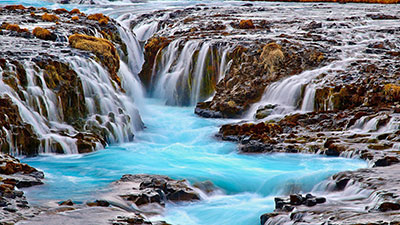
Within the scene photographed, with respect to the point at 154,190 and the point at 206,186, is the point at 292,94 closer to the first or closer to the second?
the point at 206,186

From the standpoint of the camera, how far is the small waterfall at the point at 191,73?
20.3m

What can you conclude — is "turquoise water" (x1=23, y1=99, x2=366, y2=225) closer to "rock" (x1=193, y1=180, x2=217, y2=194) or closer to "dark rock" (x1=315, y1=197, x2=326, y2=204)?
"rock" (x1=193, y1=180, x2=217, y2=194)

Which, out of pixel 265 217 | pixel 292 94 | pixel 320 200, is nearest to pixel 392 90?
pixel 292 94

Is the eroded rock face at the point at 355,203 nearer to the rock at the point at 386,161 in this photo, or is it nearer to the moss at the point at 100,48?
the rock at the point at 386,161

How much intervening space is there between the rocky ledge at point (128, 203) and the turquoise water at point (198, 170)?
28 centimetres

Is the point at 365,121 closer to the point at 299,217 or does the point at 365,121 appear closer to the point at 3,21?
the point at 299,217

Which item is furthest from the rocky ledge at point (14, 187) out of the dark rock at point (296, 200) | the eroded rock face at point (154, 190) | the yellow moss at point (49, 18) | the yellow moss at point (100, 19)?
the yellow moss at point (100, 19)

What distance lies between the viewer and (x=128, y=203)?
925cm

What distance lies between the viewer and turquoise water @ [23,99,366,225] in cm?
974

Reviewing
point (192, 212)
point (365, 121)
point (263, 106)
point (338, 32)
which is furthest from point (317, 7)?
point (192, 212)

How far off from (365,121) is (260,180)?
454 centimetres

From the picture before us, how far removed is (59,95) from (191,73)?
6.91 m

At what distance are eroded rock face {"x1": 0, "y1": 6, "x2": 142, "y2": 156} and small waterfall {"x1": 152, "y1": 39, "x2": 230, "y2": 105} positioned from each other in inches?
114

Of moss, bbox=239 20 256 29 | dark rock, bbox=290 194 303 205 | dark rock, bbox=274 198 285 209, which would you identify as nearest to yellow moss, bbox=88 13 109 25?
moss, bbox=239 20 256 29
